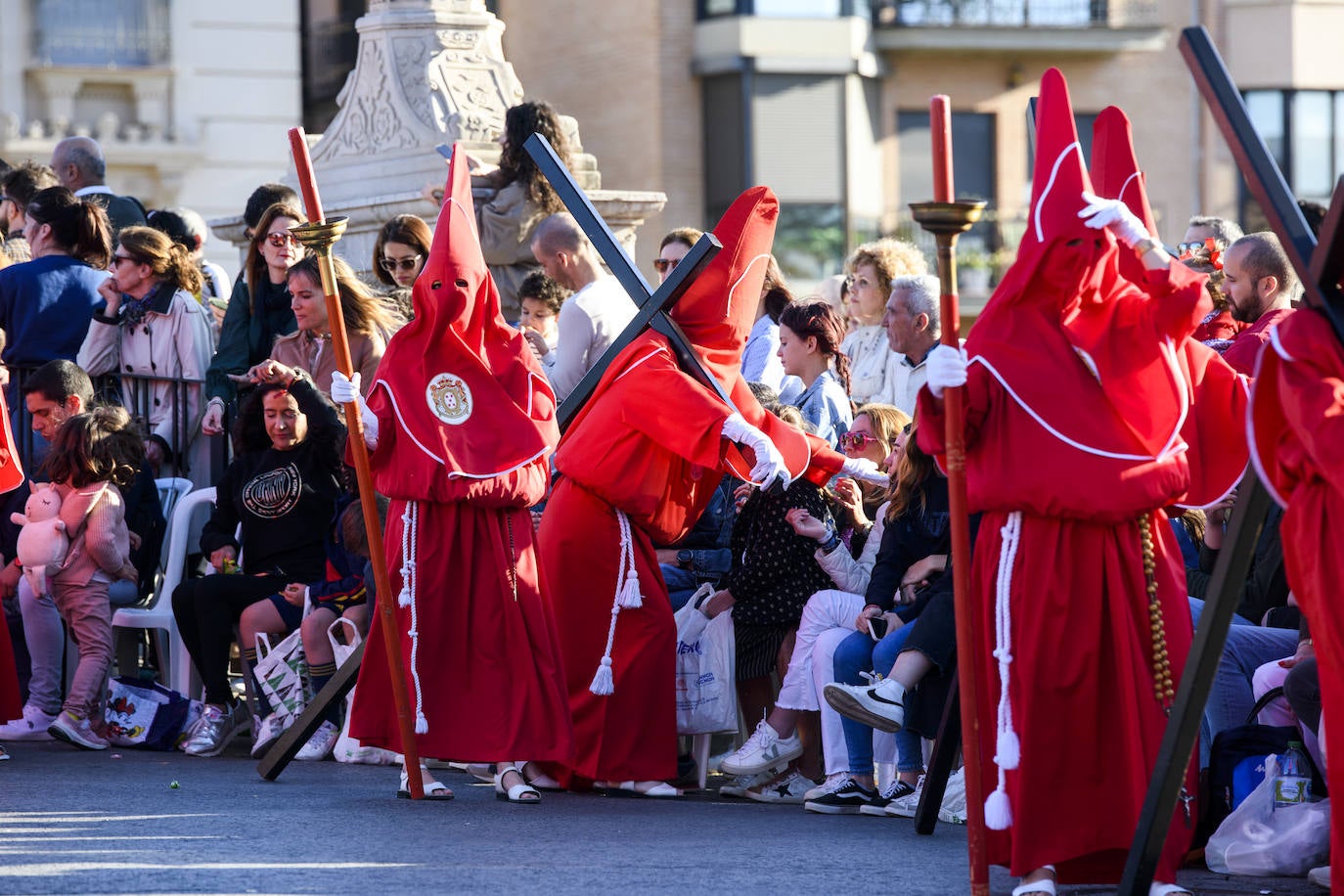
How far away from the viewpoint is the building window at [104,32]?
76.4 ft

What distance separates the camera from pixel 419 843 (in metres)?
6.88

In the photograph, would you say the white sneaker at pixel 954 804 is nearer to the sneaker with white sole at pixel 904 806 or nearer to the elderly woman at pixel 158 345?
the sneaker with white sole at pixel 904 806

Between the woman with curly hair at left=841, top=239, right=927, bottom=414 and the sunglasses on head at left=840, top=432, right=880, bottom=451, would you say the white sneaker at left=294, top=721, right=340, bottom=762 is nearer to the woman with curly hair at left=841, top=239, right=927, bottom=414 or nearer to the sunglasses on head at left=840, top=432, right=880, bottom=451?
the sunglasses on head at left=840, top=432, right=880, bottom=451

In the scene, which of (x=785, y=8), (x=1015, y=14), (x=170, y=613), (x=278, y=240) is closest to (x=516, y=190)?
(x=278, y=240)

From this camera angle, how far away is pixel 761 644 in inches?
340

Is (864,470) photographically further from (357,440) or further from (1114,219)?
(1114,219)

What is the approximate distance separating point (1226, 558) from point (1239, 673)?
1.84 m

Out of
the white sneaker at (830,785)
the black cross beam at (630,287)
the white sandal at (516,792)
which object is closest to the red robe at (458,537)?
the white sandal at (516,792)

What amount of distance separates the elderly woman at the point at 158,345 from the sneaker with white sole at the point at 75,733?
166 centimetres

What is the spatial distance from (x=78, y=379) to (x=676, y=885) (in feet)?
16.6

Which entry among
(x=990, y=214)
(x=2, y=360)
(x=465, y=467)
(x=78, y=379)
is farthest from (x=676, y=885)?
(x=990, y=214)

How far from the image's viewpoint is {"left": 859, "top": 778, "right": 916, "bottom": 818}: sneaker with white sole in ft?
26.1

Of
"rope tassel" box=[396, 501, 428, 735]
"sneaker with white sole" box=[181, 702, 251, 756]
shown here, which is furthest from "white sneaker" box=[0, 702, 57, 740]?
"rope tassel" box=[396, 501, 428, 735]

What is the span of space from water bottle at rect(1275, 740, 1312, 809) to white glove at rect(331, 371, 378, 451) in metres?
3.28
